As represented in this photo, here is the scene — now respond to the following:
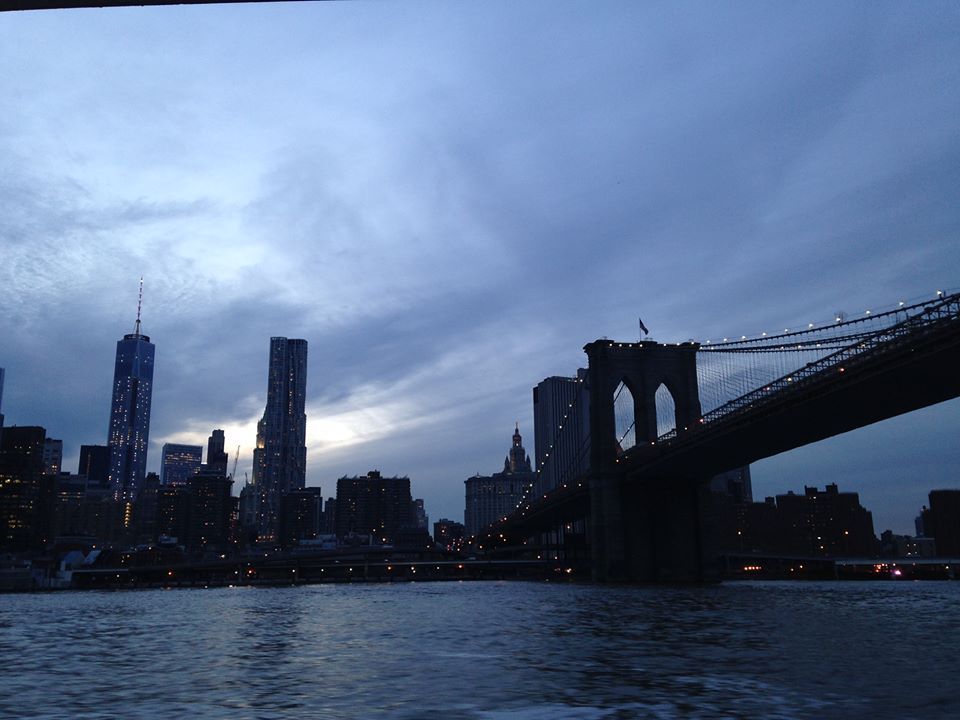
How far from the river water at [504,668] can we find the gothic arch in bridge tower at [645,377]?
52595 millimetres

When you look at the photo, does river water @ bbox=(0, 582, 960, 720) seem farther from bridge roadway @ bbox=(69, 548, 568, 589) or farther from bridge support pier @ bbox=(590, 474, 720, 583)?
bridge roadway @ bbox=(69, 548, 568, 589)

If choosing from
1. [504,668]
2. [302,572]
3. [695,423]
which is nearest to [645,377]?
[695,423]

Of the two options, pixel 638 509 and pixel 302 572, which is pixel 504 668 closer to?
pixel 638 509

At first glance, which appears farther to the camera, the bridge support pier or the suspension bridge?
the bridge support pier

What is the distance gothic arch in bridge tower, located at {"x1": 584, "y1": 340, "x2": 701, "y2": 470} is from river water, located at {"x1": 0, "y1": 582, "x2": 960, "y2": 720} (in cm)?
5259

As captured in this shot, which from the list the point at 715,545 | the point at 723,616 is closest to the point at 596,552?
the point at 715,545

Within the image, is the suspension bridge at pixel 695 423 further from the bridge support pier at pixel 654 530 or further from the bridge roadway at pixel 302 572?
the bridge roadway at pixel 302 572

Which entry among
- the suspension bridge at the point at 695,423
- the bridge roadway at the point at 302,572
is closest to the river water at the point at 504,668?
the suspension bridge at the point at 695,423

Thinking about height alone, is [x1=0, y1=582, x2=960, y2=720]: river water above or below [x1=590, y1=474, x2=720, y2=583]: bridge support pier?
below

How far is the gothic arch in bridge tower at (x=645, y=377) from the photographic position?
93.3m

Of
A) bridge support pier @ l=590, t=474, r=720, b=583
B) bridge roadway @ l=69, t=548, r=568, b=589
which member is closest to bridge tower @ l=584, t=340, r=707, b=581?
bridge support pier @ l=590, t=474, r=720, b=583

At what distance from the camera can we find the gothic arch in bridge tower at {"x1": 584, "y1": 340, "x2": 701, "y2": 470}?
93.3m

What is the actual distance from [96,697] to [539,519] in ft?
385

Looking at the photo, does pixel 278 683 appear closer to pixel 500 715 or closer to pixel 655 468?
pixel 500 715
